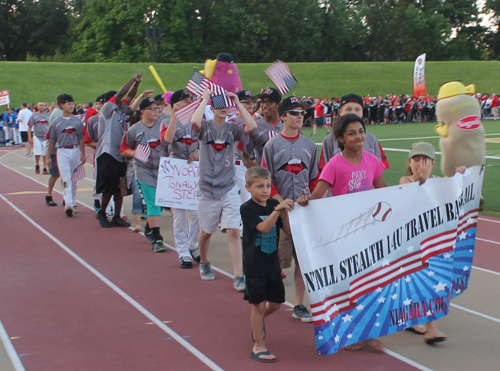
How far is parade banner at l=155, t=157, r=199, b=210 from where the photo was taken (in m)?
8.05

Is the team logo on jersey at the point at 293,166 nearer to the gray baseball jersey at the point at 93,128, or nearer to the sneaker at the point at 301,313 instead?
the sneaker at the point at 301,313

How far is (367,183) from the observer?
509cm

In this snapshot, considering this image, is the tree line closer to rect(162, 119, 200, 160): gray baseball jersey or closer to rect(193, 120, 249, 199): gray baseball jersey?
rect(162, 119, 200, 160): gray baseball jersey

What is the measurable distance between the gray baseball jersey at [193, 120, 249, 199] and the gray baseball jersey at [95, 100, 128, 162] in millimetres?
3676

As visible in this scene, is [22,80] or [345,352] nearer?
[345,352]

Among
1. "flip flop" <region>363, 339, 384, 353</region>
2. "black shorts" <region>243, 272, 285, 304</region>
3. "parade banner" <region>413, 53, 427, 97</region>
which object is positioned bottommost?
"flip flop" <region>363, 339, 384, 353</region>

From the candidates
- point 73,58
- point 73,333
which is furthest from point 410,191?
point 73,58

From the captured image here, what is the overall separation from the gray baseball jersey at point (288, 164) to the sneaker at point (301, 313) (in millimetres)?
1040

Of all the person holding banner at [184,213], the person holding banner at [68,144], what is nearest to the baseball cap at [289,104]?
the person holding banner at [184,213]

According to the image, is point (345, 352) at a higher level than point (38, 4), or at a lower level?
lower

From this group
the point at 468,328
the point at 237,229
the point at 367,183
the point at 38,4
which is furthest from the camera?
the point at 38,4

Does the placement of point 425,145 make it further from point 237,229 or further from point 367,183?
point 237,229

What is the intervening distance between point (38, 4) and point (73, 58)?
1711cm

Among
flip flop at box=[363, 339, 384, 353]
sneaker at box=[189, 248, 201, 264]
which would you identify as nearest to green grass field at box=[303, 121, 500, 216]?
sneaker at box=[189, 248, 201, 264]
